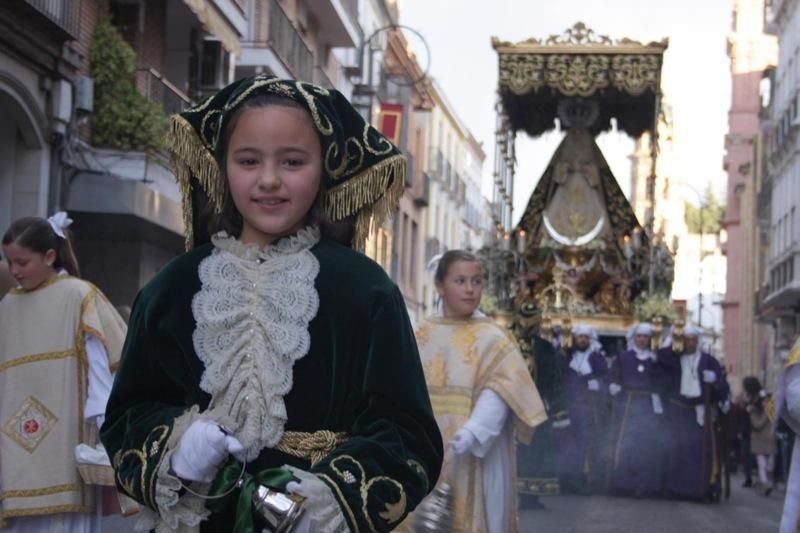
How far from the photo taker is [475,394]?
28.8ft

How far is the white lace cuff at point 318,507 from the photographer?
3.56 metres

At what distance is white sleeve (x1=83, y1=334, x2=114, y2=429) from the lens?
713 cm

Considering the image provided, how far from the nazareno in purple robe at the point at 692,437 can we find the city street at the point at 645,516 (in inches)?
15.5

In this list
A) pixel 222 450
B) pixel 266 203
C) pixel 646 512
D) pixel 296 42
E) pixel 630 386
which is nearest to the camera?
pixel 222 450

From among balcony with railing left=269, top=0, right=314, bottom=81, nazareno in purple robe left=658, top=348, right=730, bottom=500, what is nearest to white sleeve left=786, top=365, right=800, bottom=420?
nazareno in purple robe left=658, top=348, right=730, bottom=500

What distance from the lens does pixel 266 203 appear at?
3.88 metres

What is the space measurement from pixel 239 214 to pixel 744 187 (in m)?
61.8

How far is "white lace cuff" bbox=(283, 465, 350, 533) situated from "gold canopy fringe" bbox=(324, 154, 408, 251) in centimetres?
75

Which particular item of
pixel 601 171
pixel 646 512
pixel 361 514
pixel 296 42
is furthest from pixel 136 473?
pixel 296 42

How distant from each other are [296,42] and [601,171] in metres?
7.56

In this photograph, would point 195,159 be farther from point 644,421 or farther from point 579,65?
point 579,65

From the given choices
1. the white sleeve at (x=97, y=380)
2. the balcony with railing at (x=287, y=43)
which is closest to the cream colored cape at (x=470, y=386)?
the white sleeve at (x=97, y=380)

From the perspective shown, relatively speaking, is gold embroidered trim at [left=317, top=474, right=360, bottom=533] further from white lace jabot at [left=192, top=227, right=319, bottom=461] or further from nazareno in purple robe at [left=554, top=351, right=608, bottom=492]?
nazareno in purple robe at [left=554, top=351, right=608, bottom=492]

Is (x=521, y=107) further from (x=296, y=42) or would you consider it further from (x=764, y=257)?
(x=764, y=257)
